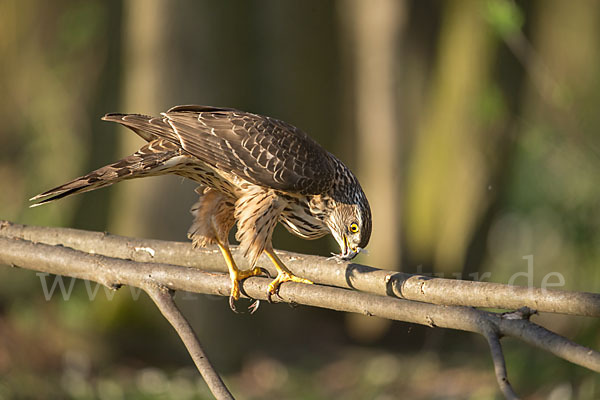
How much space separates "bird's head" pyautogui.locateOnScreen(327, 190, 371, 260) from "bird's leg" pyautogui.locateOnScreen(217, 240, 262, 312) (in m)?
0.52

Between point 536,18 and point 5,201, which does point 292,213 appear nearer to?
point 536,18

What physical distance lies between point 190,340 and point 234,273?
768mm

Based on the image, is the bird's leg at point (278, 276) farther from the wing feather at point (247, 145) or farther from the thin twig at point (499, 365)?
the thin twig at point (499, 365)

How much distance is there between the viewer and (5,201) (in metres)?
12.0

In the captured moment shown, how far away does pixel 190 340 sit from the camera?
3.08 m

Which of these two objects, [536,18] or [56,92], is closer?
[536,18]

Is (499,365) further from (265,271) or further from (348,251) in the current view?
(265,271)

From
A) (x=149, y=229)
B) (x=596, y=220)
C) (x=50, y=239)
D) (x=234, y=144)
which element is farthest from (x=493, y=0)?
(x=149, y=229)

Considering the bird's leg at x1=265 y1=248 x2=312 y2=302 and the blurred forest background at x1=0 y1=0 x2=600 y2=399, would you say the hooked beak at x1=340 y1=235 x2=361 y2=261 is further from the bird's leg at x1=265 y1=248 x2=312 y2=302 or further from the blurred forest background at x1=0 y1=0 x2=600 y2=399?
the blurred forest background at x1=0 y1=0 x2=600 y2=399

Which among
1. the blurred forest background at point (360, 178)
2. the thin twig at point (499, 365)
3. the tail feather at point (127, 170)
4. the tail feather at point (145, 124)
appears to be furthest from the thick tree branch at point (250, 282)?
the blurred forest background at point (360, 178)

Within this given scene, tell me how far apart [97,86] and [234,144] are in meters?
5.69

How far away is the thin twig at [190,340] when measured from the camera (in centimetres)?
284

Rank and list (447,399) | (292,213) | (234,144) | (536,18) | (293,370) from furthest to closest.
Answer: (536,18) → (293,370) → (447,399) → (292,213) → (234,144)

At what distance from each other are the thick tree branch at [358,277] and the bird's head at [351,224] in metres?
0.38
